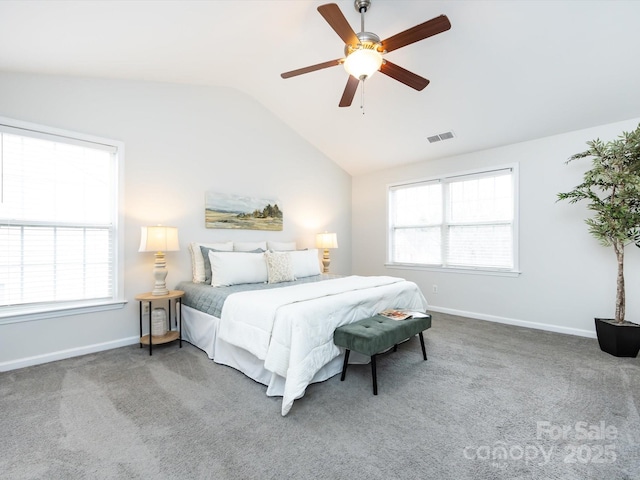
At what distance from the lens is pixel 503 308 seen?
4.19m

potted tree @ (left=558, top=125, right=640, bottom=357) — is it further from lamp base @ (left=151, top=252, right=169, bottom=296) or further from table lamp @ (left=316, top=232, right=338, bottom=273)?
lamp base @ (left=151, top=252, right=169, bottom=296)

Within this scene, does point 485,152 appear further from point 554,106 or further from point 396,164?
point 396,164

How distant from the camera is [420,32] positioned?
1.97 m

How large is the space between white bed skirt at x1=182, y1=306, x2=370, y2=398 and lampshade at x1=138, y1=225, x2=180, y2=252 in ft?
2.41

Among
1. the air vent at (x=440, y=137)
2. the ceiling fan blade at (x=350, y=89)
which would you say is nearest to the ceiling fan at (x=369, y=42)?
the ceiling fan blade at (x=350, y=89)

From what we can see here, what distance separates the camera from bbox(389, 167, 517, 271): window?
422 cm

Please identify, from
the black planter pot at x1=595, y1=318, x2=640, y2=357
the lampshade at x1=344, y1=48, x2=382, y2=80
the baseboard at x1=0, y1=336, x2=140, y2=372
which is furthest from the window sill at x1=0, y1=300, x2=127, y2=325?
the black planter pot at x1=595, y1=318, x2=640, y2=357

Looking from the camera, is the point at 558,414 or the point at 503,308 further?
the point at 503,308

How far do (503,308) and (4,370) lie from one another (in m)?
5.47

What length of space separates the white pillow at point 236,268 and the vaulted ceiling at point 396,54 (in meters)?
2.11

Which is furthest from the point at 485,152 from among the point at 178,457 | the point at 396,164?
the point at 178,457

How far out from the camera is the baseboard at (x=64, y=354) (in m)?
2.63

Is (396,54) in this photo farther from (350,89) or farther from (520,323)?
(520,323)

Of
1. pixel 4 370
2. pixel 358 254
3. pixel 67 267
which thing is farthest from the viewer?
pixel 358 254
